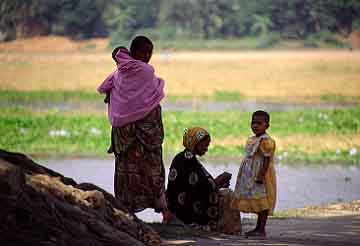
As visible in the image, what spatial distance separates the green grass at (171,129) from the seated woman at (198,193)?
950 centimetres

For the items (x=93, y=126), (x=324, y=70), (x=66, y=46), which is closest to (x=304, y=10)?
(x=66, y=46)

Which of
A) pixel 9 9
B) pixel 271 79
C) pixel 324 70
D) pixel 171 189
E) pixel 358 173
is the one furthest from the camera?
pixel 9 9

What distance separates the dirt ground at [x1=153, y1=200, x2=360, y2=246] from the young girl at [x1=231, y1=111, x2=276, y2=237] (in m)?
0.21

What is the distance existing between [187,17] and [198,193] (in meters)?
64.6

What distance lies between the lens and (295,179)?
15.5 m

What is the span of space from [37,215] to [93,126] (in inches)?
597

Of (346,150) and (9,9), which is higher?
(9,9)

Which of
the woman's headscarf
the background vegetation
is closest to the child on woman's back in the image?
the woman's headscarf

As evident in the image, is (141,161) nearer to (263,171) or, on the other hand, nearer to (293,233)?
(263,171)

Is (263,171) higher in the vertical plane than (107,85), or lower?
lower

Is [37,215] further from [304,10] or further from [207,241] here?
[304,10]

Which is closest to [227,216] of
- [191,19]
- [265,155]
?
[265,155]

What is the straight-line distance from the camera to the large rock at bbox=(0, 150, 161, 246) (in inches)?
249

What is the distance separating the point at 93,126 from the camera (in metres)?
21.6
